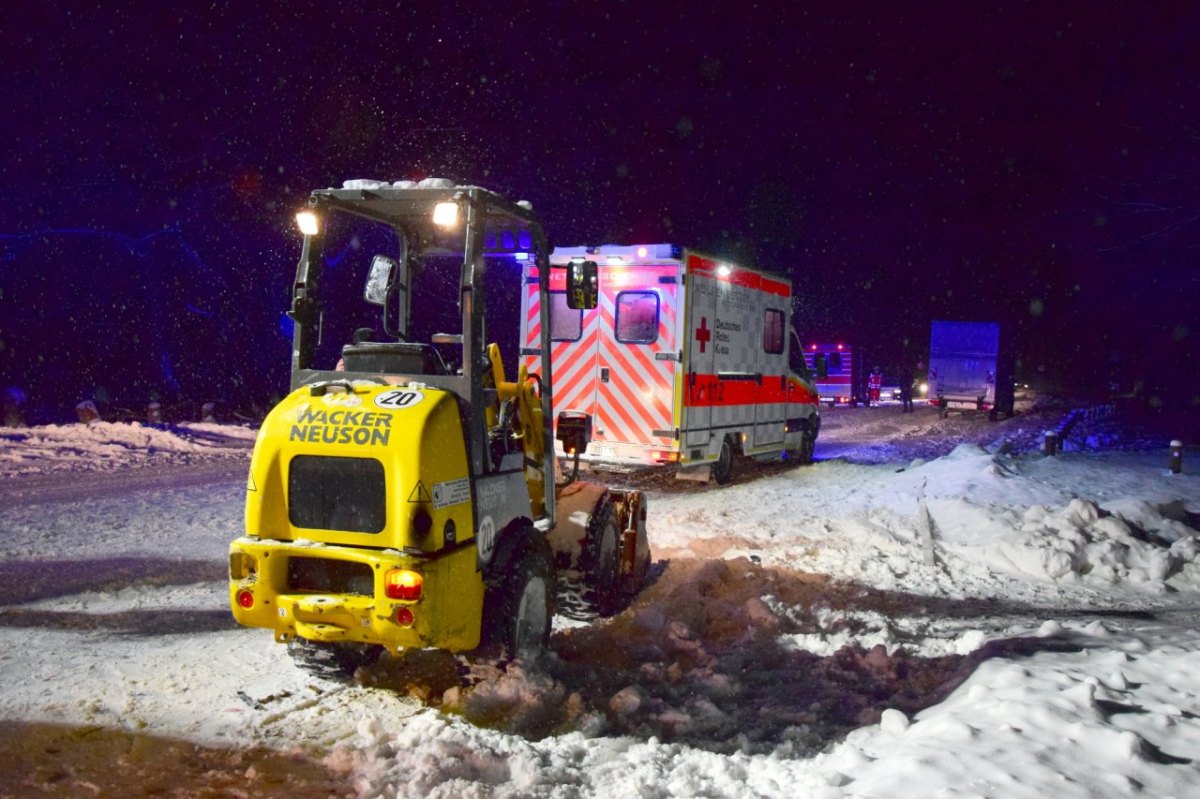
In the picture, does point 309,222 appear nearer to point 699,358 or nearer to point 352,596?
point 352,596

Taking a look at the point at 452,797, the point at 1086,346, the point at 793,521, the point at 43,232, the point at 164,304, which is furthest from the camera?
the point at 1086,346

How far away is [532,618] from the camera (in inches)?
217

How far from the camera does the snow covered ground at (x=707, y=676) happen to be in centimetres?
408

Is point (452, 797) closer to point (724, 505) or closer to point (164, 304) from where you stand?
point (724, 505)

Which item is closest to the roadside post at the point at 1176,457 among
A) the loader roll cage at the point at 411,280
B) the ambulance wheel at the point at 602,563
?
the ambulance wheel at the point at 602,563

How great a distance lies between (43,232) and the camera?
25172 millimetres

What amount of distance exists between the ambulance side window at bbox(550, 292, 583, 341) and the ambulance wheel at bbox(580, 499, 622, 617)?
6241 millimetres

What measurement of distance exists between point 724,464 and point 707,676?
8794 millimetres

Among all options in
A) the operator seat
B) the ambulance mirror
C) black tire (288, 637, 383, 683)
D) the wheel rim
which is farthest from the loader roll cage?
black tire (288, 637, 383, 683)

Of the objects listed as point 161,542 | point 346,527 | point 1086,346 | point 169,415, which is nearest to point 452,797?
point 346,527

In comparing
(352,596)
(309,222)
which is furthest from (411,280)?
(352,596)

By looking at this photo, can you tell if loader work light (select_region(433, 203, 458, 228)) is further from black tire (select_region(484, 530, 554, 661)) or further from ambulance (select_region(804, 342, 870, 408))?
ambulance (select_region(804, 342, 870, 408))

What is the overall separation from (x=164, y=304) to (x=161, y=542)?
20649 millimetres

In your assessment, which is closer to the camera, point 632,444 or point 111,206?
point 632,444
